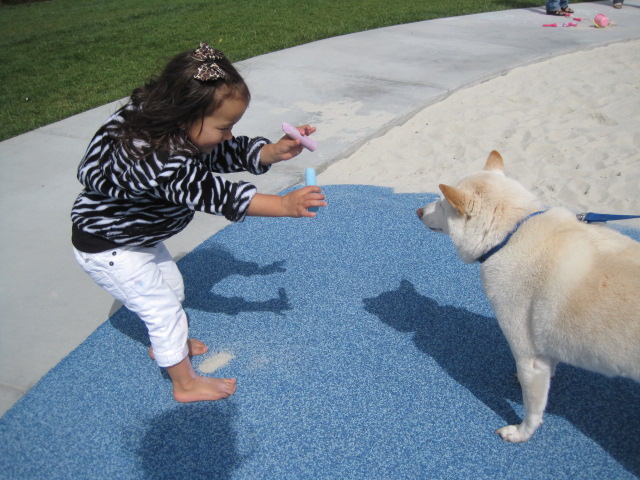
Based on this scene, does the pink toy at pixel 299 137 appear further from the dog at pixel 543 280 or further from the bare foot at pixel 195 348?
the bare foot at pixel 195 348

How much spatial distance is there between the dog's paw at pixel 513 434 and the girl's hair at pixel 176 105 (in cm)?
209

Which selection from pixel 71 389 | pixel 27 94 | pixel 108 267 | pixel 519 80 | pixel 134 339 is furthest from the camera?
pixel 27 94

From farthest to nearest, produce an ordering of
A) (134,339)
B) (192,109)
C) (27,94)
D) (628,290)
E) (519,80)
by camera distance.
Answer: (27,94), (519,80), (134,339), (192,109), (628,290)

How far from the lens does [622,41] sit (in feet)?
28.8

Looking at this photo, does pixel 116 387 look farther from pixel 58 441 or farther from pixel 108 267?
pixel 108 267

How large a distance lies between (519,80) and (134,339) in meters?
6.21

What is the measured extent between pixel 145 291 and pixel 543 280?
1916 millimetres

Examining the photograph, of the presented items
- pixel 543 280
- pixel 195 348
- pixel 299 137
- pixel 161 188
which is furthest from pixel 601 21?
pixel 161 188

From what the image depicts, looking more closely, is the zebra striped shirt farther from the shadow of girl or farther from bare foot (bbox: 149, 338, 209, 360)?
the shadow of girl

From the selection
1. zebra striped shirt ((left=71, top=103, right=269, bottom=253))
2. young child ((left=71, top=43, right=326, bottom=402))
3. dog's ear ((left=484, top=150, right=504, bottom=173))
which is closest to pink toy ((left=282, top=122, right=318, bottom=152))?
young child ((left=71, top=43, right=326, bottom=402))

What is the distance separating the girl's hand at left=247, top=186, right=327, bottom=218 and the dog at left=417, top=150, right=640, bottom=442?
61 centimetres

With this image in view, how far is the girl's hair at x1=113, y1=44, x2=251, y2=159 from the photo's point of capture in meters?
2.40

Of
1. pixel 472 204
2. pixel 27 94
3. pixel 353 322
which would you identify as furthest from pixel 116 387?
pixel 27 94

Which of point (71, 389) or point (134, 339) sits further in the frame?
point (134, 339)
